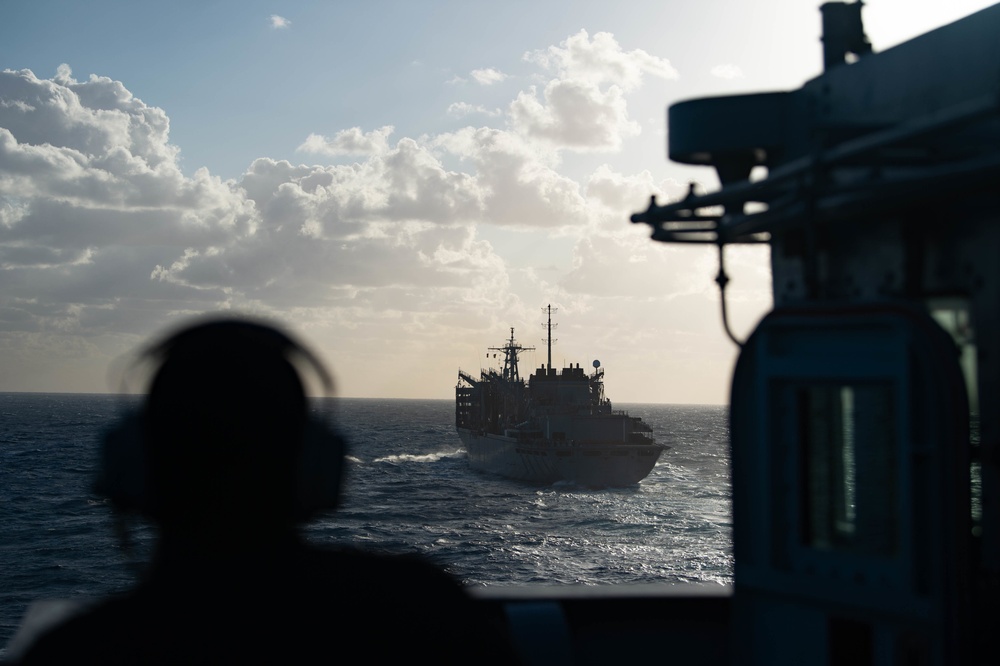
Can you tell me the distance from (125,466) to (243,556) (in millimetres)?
328

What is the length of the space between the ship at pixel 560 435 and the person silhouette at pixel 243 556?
6070 centimetres

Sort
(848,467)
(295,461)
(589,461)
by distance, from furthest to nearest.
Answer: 1. (589,461)
2. (848,467)
3. (295,461)

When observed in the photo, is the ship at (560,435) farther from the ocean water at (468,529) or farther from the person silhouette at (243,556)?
the person silhouette at (243,556)

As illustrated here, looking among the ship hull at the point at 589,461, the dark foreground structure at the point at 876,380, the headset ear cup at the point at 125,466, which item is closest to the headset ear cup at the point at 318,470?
the headset ear cup at the point at 125,466

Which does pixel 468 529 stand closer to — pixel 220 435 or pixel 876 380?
pixel 876 380

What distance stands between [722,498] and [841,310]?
59.3 m

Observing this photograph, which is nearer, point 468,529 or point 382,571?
point 382,571

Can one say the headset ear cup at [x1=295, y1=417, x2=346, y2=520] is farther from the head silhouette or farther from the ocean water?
the ocean water

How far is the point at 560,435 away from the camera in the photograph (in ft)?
210

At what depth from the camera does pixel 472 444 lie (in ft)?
265

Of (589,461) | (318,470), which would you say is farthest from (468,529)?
(318,470)

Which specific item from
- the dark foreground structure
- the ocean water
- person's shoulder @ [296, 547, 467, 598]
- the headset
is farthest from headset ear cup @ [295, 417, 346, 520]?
the ocean water

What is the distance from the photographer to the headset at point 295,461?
1.71 meters

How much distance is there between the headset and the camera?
5.61 feet
